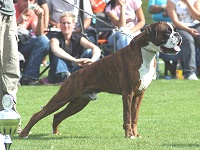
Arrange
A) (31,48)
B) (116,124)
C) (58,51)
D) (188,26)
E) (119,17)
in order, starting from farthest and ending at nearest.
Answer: (188,26) → (119,17) → (31,48) → (58,51) → (116,124)

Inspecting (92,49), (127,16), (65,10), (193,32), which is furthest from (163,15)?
(92,49)

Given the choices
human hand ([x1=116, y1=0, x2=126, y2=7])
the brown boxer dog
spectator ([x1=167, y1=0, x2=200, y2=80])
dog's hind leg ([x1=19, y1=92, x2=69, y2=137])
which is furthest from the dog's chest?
spectator ([x1=167, y1=0, x2=200, y2=80])

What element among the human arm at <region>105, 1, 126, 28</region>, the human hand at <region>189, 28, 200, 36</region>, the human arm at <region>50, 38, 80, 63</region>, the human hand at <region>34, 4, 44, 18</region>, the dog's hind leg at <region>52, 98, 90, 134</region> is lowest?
the human hand at <region>189, 28, 200, 36</region>

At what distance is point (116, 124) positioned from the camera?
27.3 ft

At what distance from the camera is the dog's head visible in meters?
7.06

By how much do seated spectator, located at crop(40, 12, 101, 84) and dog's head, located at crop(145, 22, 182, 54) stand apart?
478 centimetres

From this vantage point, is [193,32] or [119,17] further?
[193,32]

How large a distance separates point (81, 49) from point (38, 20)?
916 millimetres

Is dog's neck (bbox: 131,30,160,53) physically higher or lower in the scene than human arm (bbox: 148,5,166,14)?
higher

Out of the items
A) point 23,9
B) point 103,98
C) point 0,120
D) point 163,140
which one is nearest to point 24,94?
point 103,98

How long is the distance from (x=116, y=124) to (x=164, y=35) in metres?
1.66

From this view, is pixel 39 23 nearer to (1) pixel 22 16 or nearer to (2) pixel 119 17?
(1) pixel 22 16

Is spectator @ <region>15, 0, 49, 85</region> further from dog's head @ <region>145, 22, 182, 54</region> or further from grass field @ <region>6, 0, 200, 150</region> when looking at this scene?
dog's head @ <region>145, 22, 182, 54</region>

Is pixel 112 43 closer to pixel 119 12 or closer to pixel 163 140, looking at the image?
pixel 119 12
